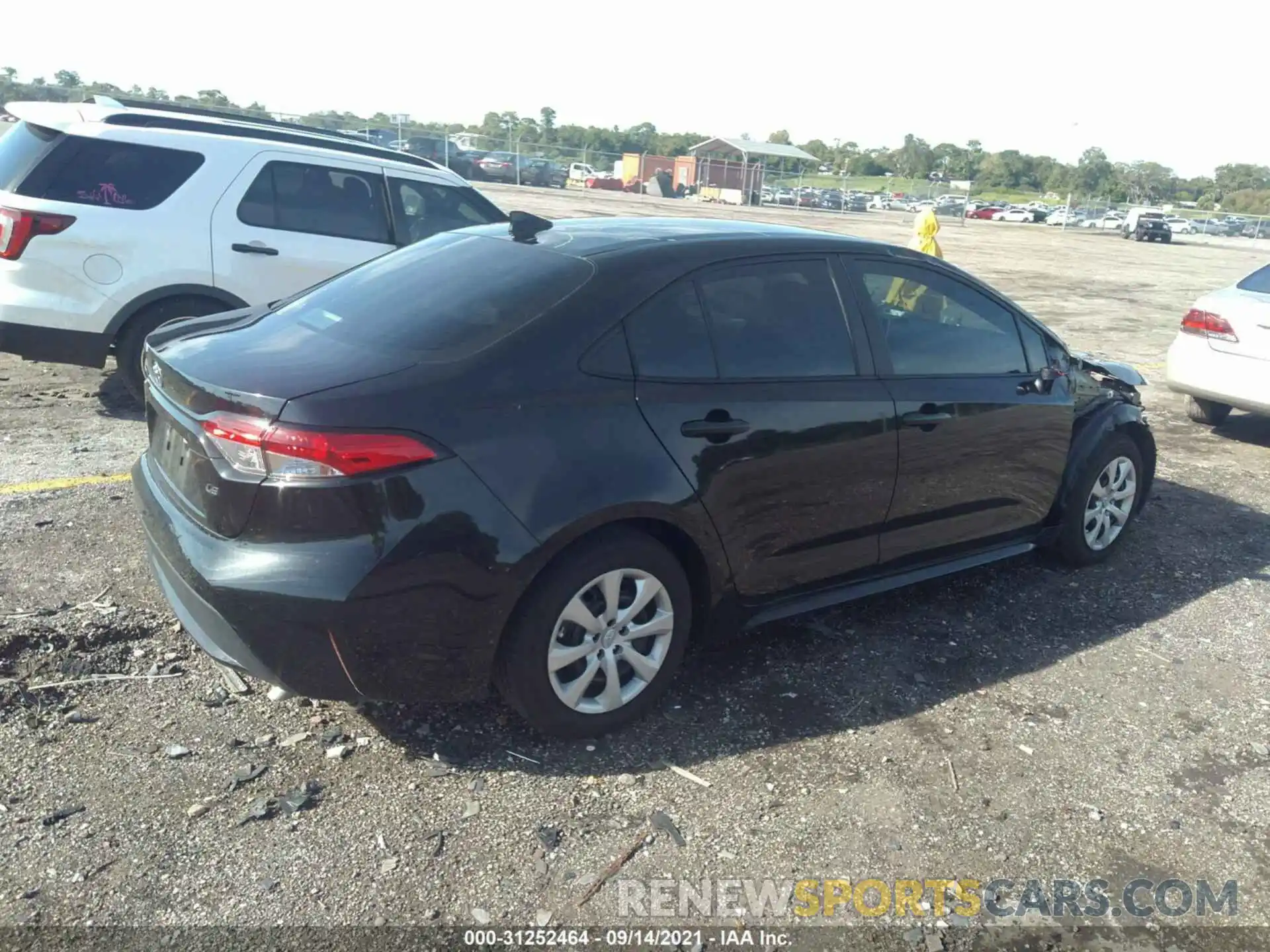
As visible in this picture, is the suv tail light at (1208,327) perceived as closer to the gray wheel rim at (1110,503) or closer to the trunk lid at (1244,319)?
the trunk lid at (1244,319)

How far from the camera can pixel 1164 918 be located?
2.89 metres

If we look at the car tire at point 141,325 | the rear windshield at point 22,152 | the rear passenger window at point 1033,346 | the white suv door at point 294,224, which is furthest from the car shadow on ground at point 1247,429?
the rear windshield at point 22,152

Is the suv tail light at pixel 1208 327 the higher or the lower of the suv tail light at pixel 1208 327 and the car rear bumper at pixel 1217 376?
the higher

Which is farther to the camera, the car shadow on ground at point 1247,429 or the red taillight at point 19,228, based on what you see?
the car shadow on ground at point 1247,429

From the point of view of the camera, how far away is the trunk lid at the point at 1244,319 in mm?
7527

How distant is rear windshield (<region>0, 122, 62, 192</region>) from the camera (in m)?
6.12

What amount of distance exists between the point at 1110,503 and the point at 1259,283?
4111 mm

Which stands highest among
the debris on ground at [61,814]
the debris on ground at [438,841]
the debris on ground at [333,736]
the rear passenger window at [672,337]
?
the rear passenger window at [672,337]

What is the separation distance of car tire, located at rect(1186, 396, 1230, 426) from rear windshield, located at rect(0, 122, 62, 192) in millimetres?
8769

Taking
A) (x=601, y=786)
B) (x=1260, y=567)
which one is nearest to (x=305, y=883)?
(x=601, y=786)

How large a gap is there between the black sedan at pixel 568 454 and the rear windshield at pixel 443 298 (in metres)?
0.01

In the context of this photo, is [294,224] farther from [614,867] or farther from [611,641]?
[614,867]

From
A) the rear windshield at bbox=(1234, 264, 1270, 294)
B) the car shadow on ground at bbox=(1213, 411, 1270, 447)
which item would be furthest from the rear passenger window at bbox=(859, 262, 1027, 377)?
the car shadow on ground at bbox=(1213, 411, 1270, 447)

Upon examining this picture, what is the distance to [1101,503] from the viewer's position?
5230mm
